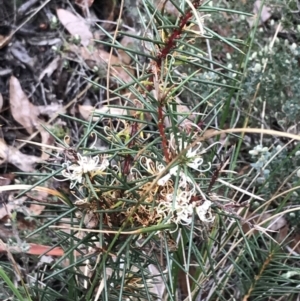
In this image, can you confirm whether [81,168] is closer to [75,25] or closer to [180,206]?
[180,206]

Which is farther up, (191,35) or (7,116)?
(191,35)

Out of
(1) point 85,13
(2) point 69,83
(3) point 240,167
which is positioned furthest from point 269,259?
(1) point 85,13

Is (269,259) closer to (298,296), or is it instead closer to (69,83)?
(298,296)

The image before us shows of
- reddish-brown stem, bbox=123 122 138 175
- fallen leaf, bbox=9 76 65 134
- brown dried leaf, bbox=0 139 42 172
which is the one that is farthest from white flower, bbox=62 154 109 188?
fallen leaf, bbox=9 76 65 134

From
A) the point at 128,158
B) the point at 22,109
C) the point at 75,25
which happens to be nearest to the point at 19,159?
the point at 22,109

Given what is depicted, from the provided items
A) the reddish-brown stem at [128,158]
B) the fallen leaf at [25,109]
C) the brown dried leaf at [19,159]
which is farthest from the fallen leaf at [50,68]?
the reddish-brown stem at [128,158]
